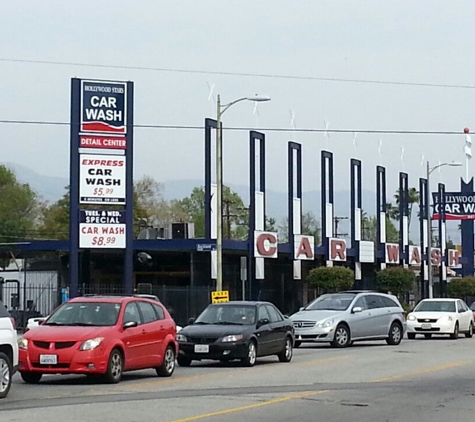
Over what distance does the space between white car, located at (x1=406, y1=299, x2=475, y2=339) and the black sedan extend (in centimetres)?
1340

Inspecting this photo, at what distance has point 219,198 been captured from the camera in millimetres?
36188

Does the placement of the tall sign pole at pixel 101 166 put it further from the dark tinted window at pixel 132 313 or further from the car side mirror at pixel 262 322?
the dark tinted window at pixel 132 313

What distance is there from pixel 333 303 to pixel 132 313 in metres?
12.8

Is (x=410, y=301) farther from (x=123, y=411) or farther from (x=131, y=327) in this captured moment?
(x=123, y=411)

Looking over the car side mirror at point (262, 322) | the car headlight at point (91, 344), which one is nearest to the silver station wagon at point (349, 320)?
the car side mirror at point (262, 322)

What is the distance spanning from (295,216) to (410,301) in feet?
50.3

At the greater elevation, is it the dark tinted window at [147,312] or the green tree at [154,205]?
the green tree at [154,205]

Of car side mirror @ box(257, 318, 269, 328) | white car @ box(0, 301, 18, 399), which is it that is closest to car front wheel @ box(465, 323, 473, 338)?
car side mirror @ box(257, 318, 269, 328)

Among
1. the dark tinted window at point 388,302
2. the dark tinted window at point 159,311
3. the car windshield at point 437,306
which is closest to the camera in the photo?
the dark tinted window at point 159,311

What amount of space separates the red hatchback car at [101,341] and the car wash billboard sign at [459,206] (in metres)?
45.8

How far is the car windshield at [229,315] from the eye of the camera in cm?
2302

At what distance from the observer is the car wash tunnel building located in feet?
125

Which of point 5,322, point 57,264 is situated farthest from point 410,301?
point 5,322

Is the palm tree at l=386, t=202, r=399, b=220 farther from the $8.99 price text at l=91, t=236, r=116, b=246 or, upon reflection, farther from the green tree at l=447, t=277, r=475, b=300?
the $8.99 price text at l=91, t=236, r=116, b=246
